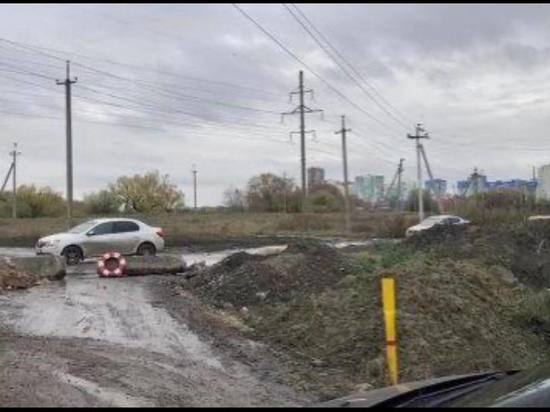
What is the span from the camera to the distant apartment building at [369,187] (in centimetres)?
13800

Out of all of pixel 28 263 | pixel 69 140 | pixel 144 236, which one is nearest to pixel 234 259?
pixel 28 263

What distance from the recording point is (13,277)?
19359 millimetres

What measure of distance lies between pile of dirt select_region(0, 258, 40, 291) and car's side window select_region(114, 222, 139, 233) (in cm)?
753

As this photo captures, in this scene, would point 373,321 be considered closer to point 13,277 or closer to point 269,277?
point 269,277

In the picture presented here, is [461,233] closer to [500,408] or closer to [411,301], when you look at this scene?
[411,301]

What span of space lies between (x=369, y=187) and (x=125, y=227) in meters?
116

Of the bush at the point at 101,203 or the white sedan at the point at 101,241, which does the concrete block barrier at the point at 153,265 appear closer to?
the white sedan at the point at 101,241

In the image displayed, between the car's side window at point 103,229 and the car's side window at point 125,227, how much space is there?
0.19 meters

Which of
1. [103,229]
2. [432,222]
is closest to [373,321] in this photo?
[103,229]

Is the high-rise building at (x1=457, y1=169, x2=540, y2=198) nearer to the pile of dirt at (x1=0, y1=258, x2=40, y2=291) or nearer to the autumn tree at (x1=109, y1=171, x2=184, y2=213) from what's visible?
the autumn tree at (x1=109, y1=171, x2=184, y2=213)

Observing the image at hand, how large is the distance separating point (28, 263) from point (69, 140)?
22.0m

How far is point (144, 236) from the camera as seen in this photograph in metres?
28.5

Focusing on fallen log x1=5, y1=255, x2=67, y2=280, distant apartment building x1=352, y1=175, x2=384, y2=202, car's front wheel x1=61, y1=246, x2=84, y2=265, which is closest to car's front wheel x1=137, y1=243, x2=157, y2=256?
car's front wheel x1=61, y1=246, x2=84, y2=265

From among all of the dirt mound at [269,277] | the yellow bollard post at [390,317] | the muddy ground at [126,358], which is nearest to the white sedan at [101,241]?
the dirt mound at [269,277]
